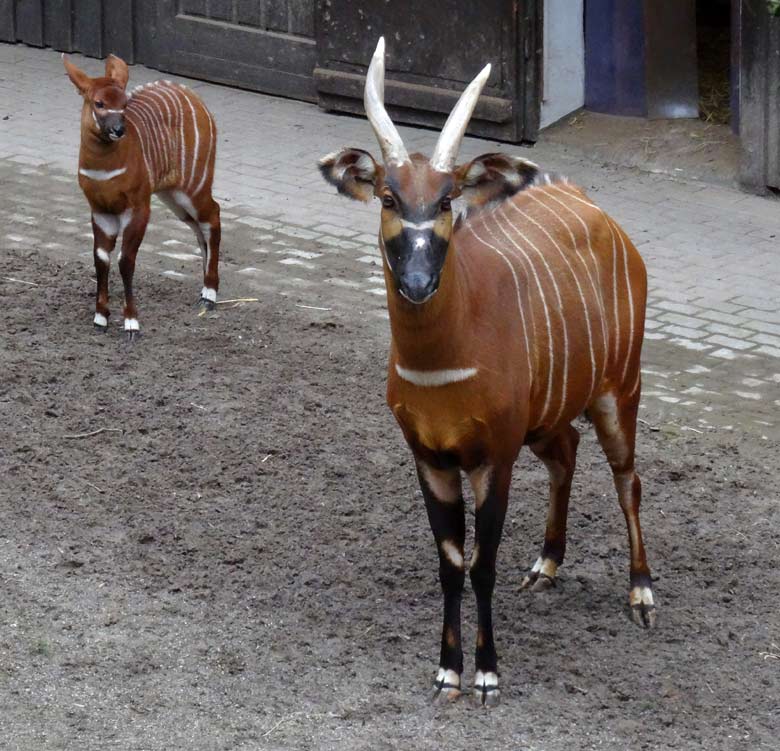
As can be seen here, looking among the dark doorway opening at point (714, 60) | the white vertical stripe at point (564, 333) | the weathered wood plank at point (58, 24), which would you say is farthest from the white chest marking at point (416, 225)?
the weathered wood plank at point (58, 24)

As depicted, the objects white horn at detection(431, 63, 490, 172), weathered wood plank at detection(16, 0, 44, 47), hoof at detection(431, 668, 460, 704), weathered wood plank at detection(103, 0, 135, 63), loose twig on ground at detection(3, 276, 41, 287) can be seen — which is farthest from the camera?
weathered wood plank at detection(16, 0, 44, 47)

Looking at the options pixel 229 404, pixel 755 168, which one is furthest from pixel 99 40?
pixel 229 404

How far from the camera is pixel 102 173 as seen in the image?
7855 mm

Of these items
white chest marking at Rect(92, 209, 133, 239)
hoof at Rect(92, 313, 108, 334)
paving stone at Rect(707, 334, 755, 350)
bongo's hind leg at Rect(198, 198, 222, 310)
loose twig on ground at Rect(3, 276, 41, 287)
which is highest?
white chest marking at Rect(92, 209, 133, 239)

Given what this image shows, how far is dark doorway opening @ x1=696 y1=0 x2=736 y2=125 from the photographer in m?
11.1

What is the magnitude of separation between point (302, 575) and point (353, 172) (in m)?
1.74

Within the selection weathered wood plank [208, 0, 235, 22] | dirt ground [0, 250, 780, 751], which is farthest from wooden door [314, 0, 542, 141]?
dirt ground [0, 250, 780, 751]

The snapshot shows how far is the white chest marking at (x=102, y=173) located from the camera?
7.85 meters

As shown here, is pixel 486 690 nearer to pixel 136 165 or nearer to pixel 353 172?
pixel 353 172

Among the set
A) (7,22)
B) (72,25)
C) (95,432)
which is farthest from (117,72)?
(7,22)

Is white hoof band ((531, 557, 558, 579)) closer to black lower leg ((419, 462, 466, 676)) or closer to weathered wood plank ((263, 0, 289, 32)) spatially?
black lower leg ((419, 462, 466, 676))

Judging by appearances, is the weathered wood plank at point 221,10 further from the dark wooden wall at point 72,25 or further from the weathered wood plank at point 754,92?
the weathered wood plank at point 754,92

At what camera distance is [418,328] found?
464 centimetres

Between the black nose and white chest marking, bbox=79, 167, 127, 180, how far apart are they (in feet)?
12.3
